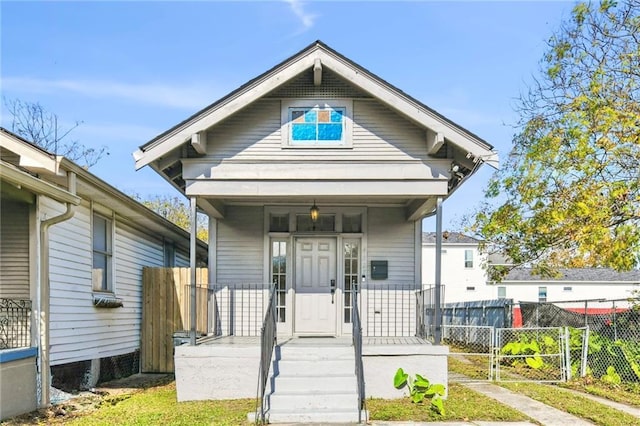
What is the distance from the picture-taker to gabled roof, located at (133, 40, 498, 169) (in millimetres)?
9453

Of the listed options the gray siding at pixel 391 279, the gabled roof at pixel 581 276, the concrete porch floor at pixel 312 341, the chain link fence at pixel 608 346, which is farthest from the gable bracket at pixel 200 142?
the gabled roof at pixel 581 276

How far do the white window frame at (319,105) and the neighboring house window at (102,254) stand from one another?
4.16 metres

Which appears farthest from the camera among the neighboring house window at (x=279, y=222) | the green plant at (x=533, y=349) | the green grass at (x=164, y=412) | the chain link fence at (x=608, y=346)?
the green plant at (x=533, y=349)

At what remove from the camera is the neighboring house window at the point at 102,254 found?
1128 cm

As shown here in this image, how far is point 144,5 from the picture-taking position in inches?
461

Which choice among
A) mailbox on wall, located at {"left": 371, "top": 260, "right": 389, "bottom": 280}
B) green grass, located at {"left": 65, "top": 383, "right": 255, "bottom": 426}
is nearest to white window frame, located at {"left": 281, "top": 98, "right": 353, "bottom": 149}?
mailbox on wall, located at {"left": 371, "top": 260, "right": 389, "bottom": 280}

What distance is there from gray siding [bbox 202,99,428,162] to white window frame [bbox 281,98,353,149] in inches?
2.9

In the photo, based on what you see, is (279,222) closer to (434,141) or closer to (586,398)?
Result: (434,141)

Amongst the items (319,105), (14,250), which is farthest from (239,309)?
(14,250)

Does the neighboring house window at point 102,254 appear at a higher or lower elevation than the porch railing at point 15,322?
higher

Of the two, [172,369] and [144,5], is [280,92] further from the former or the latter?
[172,369]

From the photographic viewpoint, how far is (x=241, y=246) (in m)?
11.8

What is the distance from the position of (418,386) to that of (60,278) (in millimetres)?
5897

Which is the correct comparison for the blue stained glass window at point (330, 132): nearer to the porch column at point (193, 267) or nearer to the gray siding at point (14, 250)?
the porch column at point (193, 267)
